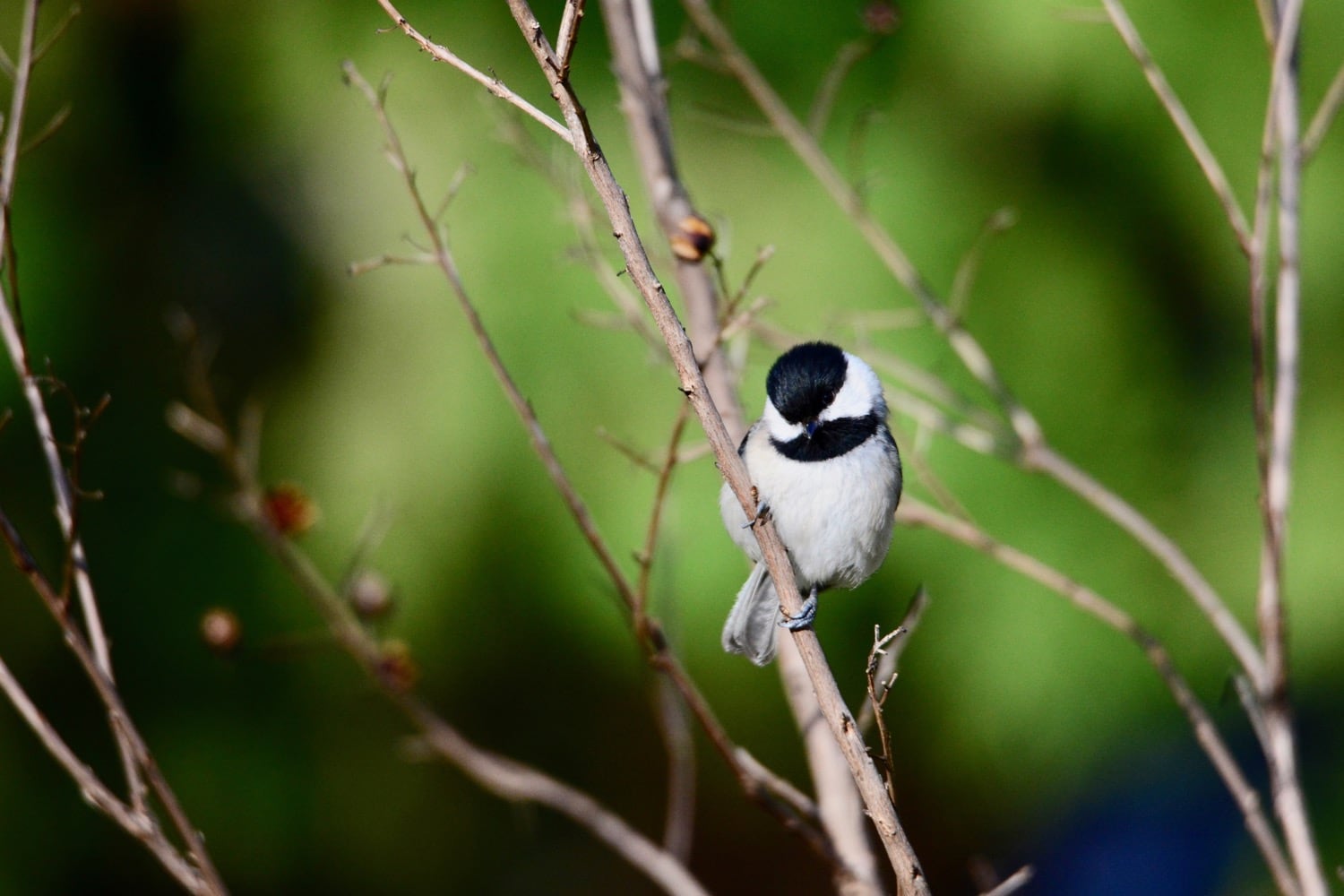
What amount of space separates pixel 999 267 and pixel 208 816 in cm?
180

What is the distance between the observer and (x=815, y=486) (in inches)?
60.1

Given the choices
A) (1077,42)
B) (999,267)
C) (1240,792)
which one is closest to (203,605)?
(999,267)

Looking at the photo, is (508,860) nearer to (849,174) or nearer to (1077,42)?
(849,174)

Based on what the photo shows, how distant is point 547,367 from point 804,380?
30.1 inches

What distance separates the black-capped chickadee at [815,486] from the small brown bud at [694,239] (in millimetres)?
209

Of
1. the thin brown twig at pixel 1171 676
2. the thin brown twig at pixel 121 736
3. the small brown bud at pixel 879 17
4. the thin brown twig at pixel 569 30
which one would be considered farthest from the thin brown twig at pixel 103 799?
the small brown bud at pixel 879 17

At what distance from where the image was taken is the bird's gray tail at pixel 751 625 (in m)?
1.44

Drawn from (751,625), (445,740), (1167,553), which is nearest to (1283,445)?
(1167,553)

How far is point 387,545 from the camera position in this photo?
221cm

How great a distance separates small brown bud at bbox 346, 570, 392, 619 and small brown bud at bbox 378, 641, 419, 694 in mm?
59

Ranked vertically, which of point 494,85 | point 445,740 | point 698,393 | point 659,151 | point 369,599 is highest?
point 494,85

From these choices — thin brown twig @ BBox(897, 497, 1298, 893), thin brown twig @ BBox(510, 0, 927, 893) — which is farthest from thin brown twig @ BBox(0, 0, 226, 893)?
thin brown twig @ BBox(897, 497, 1298, 893)

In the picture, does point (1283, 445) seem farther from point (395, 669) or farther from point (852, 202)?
point (395, 669)

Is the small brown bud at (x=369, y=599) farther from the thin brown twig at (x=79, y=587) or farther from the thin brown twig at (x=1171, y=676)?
the thin brown twig at (x=1171, y=676)
